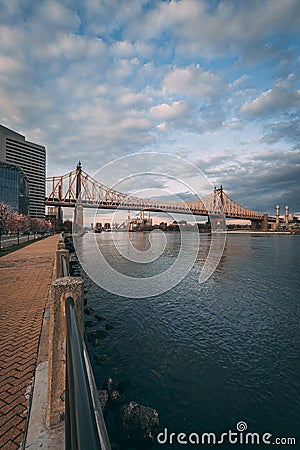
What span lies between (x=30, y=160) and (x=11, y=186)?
5027cm

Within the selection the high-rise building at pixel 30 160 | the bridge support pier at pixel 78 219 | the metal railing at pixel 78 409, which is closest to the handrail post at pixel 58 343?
the metal railing at pixel 78 409

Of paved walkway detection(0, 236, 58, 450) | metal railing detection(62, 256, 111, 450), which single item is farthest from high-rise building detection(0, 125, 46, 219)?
metal railing detection(62, 256, 111, 450)

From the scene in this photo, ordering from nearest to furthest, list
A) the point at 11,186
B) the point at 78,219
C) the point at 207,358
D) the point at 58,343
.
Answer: the point at 58,343
the point at 207,358
the point at 78,219
the point at 11,186

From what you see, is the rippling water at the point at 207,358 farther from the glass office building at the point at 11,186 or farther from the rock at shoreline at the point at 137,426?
the glass office building at the point at 11,186

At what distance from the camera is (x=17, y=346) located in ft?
14.8

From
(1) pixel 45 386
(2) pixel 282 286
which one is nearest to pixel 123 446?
(1) pixel 45 386

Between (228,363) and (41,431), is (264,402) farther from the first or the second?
(41,431)

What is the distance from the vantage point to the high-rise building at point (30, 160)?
11319 cm

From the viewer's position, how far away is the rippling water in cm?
505

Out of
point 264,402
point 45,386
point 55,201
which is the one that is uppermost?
point 55,201

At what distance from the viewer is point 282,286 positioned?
15812 mm

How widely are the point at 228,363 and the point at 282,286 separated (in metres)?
11.0

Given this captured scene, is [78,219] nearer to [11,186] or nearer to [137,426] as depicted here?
[11,186]

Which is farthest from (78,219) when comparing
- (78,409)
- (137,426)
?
(78,409)
